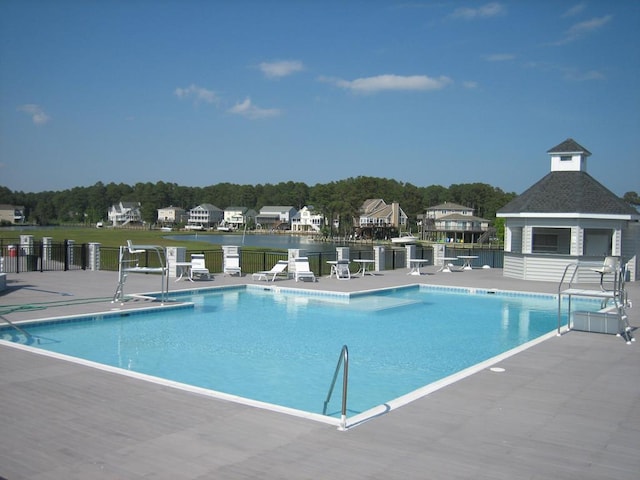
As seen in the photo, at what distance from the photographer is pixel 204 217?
15288 centimetres

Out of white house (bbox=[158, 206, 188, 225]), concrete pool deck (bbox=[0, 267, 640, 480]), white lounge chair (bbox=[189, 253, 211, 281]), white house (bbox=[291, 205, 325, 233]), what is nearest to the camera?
concrete pool deck (bbox=[0, 267, 640, 480])

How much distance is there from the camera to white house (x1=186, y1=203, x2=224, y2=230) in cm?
15225

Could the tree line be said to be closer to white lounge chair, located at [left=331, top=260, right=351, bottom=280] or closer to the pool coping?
white lounge chair, located at [left=331, top=260, right=351, bottom=280]

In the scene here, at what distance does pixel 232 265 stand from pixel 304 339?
10512 mm

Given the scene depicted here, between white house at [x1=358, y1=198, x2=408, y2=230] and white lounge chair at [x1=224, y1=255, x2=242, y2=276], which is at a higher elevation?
white house at [x1=358, y1=198, x2=408, y2=230]

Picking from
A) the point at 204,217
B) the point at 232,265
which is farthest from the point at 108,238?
the point at 204,217

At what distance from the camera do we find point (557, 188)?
79.8 ft

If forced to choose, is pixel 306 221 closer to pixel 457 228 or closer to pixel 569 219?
pixel 457 228

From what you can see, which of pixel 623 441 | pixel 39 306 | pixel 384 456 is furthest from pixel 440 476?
pixel 39 306

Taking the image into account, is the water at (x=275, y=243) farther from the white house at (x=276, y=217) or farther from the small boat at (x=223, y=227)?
the small boat at (x=223, y=227)

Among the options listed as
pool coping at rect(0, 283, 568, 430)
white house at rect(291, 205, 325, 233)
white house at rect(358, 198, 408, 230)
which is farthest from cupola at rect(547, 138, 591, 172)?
white house at rect(291, 205, 325, 233)

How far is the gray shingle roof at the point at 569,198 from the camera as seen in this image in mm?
22672

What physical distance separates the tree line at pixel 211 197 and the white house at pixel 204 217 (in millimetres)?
9493

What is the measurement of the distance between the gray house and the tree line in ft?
275
